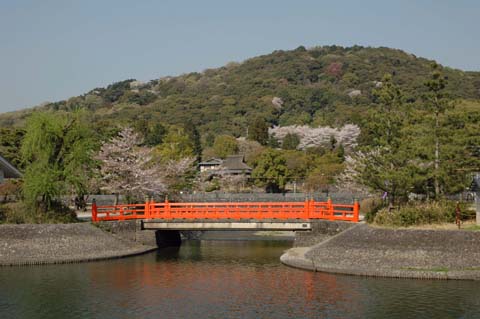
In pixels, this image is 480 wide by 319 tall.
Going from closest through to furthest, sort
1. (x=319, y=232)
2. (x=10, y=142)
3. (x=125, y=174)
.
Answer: (x=319, y=232) → (x=125, y=174) → (x=10, y=142)

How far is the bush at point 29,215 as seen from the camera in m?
39.9

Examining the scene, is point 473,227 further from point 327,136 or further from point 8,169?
point 327,136

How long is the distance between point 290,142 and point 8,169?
7850 cm

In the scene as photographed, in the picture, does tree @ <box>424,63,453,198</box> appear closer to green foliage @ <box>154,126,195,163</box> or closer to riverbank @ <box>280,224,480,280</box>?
riverbank @ <box>280,224,480,280</box>

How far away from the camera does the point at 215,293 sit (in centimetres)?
2830

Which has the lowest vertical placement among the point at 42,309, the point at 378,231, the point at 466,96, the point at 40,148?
the point at 42,309

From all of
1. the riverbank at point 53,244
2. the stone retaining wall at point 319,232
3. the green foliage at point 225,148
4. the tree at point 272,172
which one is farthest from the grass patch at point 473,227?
the green foliage at point 225,148

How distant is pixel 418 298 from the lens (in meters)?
26.1

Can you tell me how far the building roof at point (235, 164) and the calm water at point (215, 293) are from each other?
2550 inches

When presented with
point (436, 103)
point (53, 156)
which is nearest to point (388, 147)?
point (436, 103)

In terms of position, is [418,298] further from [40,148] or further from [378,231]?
[40,148]

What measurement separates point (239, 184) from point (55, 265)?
61.8 m

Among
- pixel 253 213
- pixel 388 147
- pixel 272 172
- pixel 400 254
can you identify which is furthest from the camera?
pixel 272 172

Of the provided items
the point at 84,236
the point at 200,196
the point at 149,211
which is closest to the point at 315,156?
the point at 200,196
